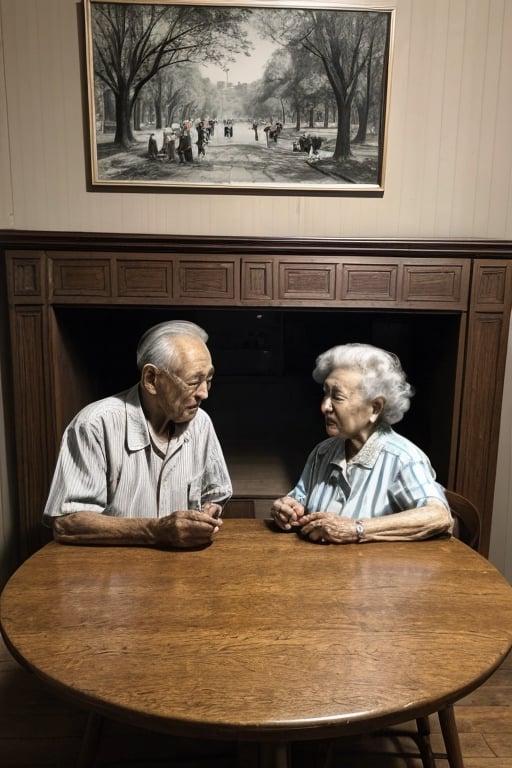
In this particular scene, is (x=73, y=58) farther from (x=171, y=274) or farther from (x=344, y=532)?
(x=344, y=532)

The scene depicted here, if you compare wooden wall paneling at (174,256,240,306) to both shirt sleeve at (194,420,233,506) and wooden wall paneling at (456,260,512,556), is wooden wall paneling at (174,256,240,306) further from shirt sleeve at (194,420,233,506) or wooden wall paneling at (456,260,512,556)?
wooden wall paneling at (456,260,512,556)

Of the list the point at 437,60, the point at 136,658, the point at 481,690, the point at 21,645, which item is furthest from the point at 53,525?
the point at 437,60

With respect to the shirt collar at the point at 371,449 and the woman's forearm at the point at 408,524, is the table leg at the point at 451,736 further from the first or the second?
the shirt collar at the point at 371,449

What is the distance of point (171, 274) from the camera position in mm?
2082

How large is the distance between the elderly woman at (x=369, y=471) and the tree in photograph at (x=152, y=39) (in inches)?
54.4

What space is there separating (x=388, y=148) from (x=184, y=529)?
1693 millimetres

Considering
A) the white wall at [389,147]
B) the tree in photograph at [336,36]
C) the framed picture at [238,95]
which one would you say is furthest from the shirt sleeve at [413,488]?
the tree in photograph at [336,36]

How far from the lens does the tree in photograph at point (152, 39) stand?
6.45 feet

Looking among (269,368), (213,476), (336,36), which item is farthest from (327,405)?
(336,36)

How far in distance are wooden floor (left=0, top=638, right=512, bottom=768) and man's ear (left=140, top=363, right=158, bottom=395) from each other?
950 millimetres

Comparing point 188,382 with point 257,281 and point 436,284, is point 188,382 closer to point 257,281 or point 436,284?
point 257,281

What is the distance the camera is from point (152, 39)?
199 cm

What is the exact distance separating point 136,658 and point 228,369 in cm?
148

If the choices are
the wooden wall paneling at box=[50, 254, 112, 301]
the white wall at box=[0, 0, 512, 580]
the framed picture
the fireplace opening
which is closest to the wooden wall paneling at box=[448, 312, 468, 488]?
the fireplace opening
